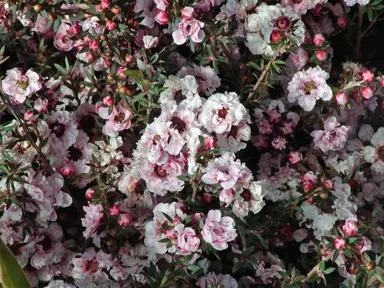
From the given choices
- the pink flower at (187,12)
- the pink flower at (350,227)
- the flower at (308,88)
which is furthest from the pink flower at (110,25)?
the pink flower at (350,227)

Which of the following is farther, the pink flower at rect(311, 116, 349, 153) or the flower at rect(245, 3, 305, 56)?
the pink flower at rect(311, 116, 349, 153)

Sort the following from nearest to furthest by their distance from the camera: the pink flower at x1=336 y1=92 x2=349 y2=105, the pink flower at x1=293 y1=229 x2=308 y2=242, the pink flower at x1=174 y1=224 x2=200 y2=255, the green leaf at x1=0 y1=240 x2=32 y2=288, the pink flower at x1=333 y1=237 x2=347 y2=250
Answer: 1. the green leaf at x1=0 y1=240 x2=32 y2=288
2. the pink flower at x1=174 y1=224 x2=200 y2=255
3. the pink flower at x1=333 y1=237 x2=347 y2=250
4. the pink flower at x1=336 y1=92 x2=349 y2=105
5. the pink flower at x1=293 y1=229 x2=308 y2=242

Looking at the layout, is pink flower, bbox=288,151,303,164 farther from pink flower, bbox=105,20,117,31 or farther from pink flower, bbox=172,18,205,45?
pink flower, bbox=105,20,117,31

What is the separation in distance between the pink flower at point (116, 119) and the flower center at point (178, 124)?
18 cm

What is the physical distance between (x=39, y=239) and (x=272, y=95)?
2.94 feet

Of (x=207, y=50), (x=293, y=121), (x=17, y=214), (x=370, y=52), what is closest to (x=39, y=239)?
(x=17, y=214)

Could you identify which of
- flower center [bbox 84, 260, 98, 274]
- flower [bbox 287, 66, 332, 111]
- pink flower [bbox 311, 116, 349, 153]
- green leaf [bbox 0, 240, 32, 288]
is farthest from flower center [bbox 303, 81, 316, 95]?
green leaf [bbox 0, 240, 32, 288]

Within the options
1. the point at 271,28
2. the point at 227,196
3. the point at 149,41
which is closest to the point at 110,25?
the point at 149,41

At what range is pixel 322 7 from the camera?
2.09m

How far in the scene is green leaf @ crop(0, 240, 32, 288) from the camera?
1.25 metres

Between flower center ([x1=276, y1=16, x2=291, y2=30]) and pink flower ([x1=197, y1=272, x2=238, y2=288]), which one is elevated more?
flower center ([x1=276, y1=16, x2=291, y2=30])

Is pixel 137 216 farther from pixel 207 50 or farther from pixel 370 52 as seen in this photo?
pixel 370 52

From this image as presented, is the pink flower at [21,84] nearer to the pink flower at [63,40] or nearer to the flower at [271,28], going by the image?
the pink flower at [63,40]

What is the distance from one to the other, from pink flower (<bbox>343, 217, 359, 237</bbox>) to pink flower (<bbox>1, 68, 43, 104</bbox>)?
0.97 m
